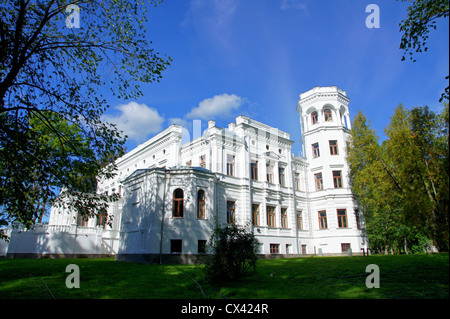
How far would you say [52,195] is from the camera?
37.5ft

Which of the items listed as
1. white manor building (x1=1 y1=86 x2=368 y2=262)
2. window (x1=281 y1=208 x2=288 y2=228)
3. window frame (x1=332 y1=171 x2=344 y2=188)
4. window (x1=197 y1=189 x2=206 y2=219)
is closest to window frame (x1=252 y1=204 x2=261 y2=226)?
white manor building (x1=1 y1=86 x2=368 y2=262)

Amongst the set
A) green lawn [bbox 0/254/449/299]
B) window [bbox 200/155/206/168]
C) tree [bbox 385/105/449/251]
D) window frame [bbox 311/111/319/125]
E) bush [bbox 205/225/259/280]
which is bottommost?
green lawn [bbox 0/254/449/299]

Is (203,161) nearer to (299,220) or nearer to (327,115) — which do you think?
(299,220)

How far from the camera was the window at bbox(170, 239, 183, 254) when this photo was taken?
2126 cm

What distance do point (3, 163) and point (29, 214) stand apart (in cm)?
238

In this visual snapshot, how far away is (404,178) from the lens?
12.0m

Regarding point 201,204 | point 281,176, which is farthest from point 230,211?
point 281,176

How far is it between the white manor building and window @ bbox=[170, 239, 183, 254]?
7 cm

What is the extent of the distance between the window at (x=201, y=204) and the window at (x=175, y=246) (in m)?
2.48

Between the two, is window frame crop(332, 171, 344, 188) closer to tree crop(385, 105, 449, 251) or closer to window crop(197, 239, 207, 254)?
window crop(197, 239, 207, 254)

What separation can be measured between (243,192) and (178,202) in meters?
7.07

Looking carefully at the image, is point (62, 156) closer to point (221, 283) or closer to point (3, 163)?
point (3, 163)

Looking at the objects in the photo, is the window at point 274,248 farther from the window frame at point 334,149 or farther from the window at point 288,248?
the window frame at point 334,149
